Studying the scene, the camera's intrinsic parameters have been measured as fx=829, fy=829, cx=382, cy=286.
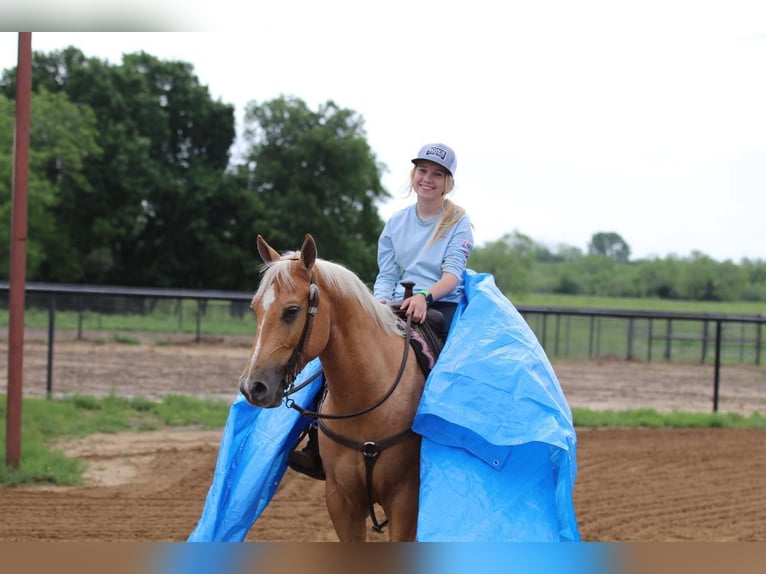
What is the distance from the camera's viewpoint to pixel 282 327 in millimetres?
3043

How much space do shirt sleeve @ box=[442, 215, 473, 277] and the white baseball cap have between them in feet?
0.85

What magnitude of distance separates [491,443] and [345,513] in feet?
2.56

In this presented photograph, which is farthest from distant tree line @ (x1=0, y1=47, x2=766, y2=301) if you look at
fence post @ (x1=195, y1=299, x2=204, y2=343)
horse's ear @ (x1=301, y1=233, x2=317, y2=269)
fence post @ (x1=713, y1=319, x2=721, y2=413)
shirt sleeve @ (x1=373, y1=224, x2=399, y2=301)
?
horse's ear @ (x1=301, y1=233, x2=317, y2=269)

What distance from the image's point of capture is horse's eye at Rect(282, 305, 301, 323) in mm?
3063

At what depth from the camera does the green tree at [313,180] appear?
33469mm

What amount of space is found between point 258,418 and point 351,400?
2.62 ft

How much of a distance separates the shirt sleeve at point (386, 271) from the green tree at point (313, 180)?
28666mm

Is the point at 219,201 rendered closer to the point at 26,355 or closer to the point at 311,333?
the point at 26,355

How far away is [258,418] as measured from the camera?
4094 mm

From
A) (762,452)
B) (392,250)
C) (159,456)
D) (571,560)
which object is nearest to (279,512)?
(159,456)

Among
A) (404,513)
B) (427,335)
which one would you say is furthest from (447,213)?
(404,513)

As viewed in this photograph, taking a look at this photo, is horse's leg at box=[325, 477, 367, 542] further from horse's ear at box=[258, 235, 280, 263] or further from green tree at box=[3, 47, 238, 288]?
green tree at box=[3, 47, 238, 288]

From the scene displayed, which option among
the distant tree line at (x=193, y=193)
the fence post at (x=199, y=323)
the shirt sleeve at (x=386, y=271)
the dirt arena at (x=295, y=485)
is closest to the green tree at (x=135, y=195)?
the distant tree line at (x=193, y=193)

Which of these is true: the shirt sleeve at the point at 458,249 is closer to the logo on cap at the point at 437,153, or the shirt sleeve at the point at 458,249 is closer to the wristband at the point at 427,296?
the wristband at the point at 427,296
